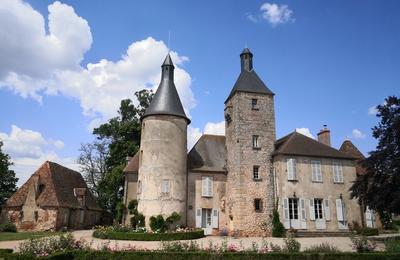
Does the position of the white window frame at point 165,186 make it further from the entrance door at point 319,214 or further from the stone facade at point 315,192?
the entrance door at point 319,214

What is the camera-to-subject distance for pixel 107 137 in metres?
35.0

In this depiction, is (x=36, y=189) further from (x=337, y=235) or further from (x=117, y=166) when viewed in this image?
(x=337, y=235)

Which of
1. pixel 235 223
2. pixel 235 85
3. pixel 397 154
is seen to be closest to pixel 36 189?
pixel 235 223

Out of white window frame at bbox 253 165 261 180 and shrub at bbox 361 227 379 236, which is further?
white window frame at bbox 253 165 261 180

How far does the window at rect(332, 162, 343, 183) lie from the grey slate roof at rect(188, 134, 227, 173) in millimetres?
7634

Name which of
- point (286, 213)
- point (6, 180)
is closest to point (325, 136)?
point (286, 213)

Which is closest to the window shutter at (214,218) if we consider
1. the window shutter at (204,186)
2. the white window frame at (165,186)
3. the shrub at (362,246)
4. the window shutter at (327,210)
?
the window shutter at (204,186)

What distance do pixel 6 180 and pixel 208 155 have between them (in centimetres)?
2143

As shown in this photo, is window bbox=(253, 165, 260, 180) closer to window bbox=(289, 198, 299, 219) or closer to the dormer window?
window bbox=(289, 198, 299, 219)

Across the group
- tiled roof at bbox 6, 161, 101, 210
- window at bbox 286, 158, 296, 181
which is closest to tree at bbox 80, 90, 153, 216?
tiled roof at bbox 6, 161, 101, 210

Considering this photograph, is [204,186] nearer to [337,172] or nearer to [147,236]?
[147,236]

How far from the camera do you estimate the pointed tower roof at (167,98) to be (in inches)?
942

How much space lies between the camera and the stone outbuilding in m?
25.2

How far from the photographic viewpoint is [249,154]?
23.6 metres
